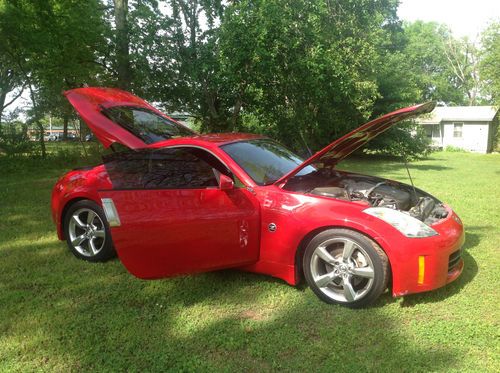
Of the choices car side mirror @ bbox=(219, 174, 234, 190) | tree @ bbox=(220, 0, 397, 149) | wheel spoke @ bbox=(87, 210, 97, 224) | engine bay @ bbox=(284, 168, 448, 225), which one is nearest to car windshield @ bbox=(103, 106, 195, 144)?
wheel spoke @ bbox=(87, 210, 97, 224)

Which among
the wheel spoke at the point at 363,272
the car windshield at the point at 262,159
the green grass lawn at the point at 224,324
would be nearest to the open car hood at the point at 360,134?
the car windshield at the point at 262,159

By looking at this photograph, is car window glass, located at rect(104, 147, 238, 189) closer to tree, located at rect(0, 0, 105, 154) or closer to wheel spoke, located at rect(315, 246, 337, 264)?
wheel spoke, located at rect(315, 246, 337, 264)

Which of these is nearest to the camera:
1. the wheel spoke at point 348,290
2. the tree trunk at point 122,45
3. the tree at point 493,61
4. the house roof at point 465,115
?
the wheel spoke at point 348,290

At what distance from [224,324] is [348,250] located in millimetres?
1178

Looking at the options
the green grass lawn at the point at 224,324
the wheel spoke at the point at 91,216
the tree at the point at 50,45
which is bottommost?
the green grass lawn at the point at 224,324

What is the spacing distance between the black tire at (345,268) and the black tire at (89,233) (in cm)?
230

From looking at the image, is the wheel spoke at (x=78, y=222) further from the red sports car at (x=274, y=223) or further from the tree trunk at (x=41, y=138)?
the tree trunk at (x=41, y=138)

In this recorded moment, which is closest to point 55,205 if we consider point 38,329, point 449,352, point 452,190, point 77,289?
point 77,289

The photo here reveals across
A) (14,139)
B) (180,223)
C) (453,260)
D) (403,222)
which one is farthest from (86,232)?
(14,139)

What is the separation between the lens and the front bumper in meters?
3.20

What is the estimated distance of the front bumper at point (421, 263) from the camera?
3199mm

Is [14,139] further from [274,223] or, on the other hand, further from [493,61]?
[493,61]

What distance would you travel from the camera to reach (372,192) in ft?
13.4

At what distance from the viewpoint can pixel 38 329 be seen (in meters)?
3.24
